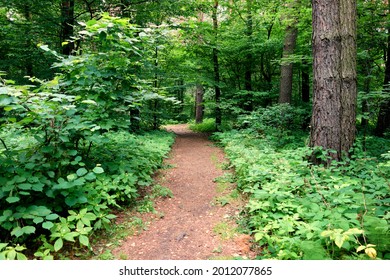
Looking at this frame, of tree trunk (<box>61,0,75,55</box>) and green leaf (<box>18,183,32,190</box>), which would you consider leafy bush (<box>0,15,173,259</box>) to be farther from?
tree trunk (<box>61,0,75,55</box>)

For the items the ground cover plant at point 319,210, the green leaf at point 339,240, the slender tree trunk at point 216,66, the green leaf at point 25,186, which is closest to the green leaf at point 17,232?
the green leaf at point 25,186

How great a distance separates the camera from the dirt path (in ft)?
10.1

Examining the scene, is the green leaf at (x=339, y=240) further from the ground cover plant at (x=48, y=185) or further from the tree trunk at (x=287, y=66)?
the tree trunk at (x=287, y=66)

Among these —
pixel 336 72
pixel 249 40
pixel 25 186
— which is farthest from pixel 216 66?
pixel 25 186

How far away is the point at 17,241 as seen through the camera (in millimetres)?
2783

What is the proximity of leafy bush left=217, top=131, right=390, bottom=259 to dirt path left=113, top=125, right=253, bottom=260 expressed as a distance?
41 cm

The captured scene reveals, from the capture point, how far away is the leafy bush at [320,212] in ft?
7.59

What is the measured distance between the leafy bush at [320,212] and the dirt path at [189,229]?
16.1 inches

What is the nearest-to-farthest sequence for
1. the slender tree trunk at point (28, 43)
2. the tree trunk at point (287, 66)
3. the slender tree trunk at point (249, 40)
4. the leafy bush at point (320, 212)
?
the leafy bush at point (320, 212) < the tree trunk at point (287, 66) < the slender tree trunk at point (28, 43) < the slender tree trunk at point (249, 40)

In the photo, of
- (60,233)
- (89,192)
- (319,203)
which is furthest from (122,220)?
(319,203)

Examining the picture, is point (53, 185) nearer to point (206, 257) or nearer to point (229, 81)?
point (206, 257)

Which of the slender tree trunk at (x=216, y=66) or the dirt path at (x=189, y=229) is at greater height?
the slender tree trunk at (x=216, y=66)

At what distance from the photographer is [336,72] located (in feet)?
14.3

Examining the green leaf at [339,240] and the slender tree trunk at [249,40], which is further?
the slender tree trunk at [249,40]
